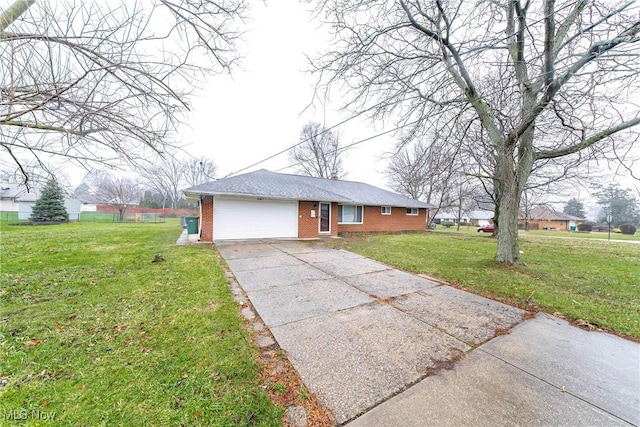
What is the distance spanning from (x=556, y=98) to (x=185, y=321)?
7.26m

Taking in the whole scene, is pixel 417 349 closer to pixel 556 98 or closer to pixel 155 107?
pixel 155 107

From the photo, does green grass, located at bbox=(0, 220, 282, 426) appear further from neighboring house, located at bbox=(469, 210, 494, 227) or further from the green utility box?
neighboring house, located at bbox=(469, 210, 494, 227)

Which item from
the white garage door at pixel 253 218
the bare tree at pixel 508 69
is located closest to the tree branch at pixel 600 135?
the bare tree at pixel 508 69

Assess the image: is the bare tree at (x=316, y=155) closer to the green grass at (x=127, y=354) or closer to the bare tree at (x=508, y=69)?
the bare tree at (x=508, y=69)

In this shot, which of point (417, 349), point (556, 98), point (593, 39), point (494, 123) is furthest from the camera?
point (494, 123)

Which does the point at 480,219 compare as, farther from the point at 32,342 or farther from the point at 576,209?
the point at 32,342

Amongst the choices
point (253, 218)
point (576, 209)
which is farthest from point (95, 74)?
point (576, 209)

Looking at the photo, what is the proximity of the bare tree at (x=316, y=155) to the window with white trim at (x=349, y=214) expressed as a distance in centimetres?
1147

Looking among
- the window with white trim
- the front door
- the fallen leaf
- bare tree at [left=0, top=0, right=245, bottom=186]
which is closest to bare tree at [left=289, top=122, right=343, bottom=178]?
the window with white trim

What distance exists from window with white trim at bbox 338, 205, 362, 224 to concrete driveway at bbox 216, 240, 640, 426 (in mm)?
10456

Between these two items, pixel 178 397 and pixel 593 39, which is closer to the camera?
pixel 178 397


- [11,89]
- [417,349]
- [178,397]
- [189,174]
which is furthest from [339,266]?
[189,174]

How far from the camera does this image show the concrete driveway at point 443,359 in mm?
1854

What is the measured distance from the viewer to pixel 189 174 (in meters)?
36.6
